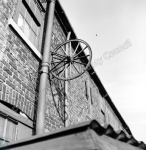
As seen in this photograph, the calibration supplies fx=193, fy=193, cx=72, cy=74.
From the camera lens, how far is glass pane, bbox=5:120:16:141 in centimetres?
267

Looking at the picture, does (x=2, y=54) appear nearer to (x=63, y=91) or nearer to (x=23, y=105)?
(x=23, y=105)

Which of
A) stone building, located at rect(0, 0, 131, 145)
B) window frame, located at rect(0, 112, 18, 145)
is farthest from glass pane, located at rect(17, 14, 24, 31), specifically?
window frame, located at rect(0, 112, 18, 145)

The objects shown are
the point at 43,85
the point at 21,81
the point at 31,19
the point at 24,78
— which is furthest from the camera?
the point at 31,19

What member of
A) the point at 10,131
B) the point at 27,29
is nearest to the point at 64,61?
the point at 27,29

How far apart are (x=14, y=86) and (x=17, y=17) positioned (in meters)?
1.47

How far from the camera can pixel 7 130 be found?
2.69m

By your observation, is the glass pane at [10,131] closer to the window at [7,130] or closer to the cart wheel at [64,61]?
the window at [7,130]

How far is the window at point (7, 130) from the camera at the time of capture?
2565 millimetres

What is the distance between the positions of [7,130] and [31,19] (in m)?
2.79

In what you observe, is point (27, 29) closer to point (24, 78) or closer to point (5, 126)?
point (24, 78)

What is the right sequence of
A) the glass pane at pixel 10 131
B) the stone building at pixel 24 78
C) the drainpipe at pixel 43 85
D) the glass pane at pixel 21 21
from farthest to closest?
the glass pane at pixel 21 21 < the drainpipe at pixel 43 85 < the stone building at pixel 24 78 < the glass pane at pixel 10 131

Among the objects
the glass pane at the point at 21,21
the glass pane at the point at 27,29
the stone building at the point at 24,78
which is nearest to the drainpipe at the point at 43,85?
the stone building at the point at 24,78

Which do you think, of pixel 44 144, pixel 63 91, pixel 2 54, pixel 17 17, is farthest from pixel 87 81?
pixel 44 144

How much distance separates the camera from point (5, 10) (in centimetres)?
334
